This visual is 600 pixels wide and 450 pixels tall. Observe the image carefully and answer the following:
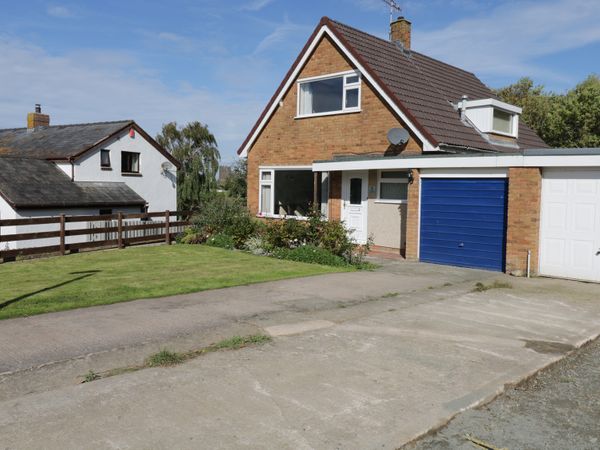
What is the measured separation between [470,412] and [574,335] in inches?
132

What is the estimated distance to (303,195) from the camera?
65.4ft

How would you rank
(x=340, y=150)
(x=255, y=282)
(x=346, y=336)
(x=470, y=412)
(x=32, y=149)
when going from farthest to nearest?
(x=32, y=149) → (x=340, y=150) → (x=255, y=282) → (x=346, y=336) → (x=470, y=412)

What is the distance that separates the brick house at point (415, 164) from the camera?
11734 millimetres

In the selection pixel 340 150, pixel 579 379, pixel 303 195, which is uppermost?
pixel 340 150

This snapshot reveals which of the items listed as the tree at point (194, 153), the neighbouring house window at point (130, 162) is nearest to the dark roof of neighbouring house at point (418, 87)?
the neighbouring house window at point (130, 162)

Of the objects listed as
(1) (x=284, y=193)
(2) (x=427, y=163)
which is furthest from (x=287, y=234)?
(1) (x=284, y=193)

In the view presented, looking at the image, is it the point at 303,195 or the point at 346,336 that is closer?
the point at 346,336

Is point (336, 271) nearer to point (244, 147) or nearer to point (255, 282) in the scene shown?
point (255, 282)

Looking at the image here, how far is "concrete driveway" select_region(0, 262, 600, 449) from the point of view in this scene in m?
4.19

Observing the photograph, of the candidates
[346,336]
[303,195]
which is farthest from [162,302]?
[303,195]

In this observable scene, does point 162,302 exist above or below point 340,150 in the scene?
below

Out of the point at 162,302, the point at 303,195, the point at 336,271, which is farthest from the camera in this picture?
the point at 303,195

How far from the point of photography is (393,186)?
52.0ft

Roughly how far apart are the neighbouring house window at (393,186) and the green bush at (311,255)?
316 cm
